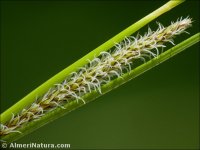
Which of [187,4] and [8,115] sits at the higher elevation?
[187,4]

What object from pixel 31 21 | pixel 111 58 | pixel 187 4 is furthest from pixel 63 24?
pixel 111 58

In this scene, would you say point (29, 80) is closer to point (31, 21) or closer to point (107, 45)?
point (31, 21)

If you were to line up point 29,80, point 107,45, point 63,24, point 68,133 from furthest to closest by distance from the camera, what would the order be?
point 63,24 < point 29,80 < point 68,133 < point 107,45

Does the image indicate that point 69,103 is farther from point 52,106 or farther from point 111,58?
point 111,58

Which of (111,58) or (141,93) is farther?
(141,93)

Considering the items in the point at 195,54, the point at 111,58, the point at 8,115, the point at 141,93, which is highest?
the point at 195,54

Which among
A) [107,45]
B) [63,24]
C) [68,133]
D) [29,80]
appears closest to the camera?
[107,45]
